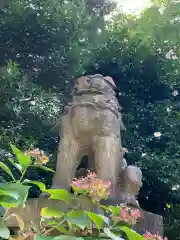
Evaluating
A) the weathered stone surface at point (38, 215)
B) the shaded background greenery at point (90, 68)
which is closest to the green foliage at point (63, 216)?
the weathered stone surface at point (38, 215)

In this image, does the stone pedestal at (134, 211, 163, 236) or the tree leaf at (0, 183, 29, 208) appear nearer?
the tree leaf at (0, 183, 29, 208)

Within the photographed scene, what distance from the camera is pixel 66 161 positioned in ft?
8.63

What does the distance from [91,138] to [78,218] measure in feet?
5.21

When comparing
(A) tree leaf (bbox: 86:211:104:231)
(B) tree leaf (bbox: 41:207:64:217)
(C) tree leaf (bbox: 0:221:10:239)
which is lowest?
(C) tree leaf (bbox: 0:221:10:239)

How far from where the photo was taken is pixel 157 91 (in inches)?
208

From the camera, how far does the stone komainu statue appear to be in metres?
2.57

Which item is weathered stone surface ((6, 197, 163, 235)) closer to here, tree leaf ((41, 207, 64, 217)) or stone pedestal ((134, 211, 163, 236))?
stone pedestal ((134, 211, 163, 236))

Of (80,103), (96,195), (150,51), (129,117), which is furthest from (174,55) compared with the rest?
(96,195)

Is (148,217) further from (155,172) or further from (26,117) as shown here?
(26,117)

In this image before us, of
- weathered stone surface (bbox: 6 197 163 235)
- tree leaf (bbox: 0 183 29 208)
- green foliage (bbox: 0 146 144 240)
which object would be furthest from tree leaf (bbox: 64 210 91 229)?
weathered stone surface (bbox: 6 197 163 235)

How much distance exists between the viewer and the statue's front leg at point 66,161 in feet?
8.43

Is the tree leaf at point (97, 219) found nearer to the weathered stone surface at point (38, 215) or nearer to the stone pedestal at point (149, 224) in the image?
the weathered stone surface at point (38, 215)

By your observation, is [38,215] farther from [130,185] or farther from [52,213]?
[52,213]

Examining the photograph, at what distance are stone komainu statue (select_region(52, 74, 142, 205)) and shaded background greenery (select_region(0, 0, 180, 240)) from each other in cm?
190
